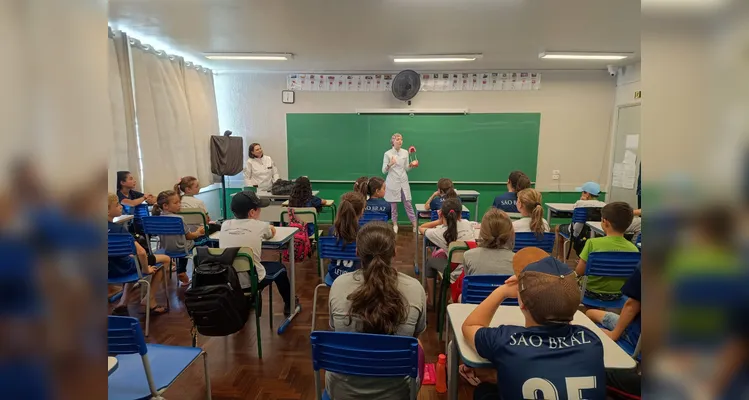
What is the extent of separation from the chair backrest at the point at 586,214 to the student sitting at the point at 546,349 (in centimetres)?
319

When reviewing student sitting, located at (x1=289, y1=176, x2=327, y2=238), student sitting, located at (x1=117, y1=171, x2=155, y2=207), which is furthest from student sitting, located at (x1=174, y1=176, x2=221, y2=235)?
student sitting, located at (x1=289, y1=176, x2=327, y2=238)

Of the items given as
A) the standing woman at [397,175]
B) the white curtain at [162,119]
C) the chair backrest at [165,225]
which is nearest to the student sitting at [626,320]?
the chair backrest at [165,225]

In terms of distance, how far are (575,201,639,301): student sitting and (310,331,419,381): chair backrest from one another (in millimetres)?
1754

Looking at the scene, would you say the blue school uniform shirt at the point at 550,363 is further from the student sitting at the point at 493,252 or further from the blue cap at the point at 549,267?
the student sitting at the point at 493,252

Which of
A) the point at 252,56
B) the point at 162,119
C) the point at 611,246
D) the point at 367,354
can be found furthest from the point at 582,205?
the point at 162,119

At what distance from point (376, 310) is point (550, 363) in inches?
26.9

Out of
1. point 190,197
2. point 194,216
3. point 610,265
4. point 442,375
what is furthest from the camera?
point 190,197

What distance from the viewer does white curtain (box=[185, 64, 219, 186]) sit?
5945mm

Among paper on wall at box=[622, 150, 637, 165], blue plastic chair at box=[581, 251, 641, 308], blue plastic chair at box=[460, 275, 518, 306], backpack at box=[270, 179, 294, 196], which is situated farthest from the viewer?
paper on wall at box=[622, 150, 637, 165]

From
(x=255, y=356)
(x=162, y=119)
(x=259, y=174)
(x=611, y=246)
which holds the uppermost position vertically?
(x=162, y=119)

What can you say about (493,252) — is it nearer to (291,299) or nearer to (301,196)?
(291,299)

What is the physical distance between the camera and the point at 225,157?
641 centimetres

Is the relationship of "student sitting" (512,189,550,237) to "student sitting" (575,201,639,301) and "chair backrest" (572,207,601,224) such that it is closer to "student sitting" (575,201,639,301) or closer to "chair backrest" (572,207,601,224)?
"student sitting" (575,201,639,301)

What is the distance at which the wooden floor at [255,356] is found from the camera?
2.27 meters
